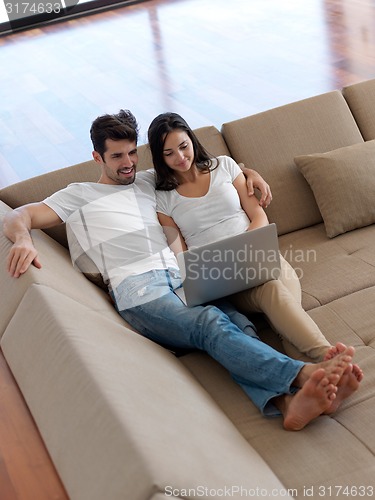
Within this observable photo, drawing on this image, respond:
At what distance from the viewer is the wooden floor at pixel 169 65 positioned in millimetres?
5477

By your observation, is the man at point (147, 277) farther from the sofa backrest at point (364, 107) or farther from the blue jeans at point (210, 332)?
the sofa backrest at point (364, 107)

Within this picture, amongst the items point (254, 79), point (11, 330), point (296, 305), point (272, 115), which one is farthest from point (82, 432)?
point (254, 79)

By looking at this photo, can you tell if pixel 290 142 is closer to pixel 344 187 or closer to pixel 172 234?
pixel 344 187

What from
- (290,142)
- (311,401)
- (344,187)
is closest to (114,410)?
(311,401)

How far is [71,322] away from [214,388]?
0.50m

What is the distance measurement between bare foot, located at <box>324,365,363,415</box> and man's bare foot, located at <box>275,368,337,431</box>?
0.15 ft

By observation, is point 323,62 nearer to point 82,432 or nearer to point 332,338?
point 332,338

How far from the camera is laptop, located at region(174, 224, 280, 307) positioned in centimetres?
251

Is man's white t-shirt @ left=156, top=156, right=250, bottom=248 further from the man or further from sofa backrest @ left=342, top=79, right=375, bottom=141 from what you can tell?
sofa backrest @ left=342, top=79, right=375, bottom=141

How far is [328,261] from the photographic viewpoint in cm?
304

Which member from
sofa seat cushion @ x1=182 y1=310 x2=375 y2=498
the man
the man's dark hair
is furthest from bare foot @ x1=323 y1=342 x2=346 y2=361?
the man's dark hair

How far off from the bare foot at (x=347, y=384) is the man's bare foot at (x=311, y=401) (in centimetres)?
5

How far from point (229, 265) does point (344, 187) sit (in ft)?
2.73

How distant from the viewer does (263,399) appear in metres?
2.36
